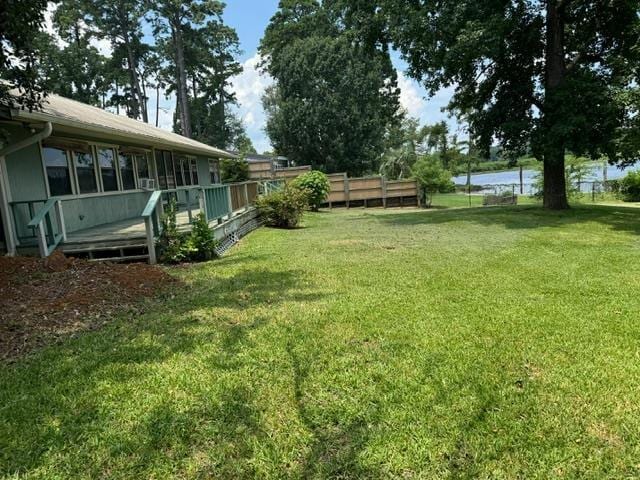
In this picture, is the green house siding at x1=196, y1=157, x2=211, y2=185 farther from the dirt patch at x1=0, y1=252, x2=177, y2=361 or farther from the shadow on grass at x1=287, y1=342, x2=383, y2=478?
the shadow on grass at x1=287, y1=342, x2=383, y2=478

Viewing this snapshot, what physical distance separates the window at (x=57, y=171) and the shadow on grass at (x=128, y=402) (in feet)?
19.0

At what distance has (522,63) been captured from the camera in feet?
51.3

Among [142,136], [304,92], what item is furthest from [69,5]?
[142,136]

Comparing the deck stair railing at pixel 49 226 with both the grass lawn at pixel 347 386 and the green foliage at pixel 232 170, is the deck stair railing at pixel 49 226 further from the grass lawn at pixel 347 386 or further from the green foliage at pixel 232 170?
the green foliage at pixel 232 170

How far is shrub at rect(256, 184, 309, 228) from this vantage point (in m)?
13.2

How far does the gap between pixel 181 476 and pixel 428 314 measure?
2.92m

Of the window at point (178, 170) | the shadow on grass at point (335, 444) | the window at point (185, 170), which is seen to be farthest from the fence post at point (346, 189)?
the shadow on grass at point (335, 444)

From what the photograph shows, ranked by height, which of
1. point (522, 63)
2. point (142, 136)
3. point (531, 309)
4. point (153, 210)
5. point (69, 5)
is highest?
point (69, 5)

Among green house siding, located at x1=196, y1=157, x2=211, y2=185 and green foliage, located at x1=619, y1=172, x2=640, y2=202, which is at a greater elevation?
green house siding, located at x1=196, y1=157, x2=211, y2=185

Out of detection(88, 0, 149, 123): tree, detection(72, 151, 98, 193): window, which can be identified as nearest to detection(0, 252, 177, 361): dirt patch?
detection(72, 151, 98, 193): window

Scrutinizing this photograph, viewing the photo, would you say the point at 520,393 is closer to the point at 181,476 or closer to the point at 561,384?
the point at 561,384

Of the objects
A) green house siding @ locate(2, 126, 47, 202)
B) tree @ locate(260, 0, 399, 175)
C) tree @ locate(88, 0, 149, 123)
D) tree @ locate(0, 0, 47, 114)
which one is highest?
tree @ locate(88, 0, 149, 123)

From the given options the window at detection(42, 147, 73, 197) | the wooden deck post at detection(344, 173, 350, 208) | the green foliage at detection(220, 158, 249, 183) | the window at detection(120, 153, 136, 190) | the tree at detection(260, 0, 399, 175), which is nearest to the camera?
the window at detection(42, 147, 73, 197)

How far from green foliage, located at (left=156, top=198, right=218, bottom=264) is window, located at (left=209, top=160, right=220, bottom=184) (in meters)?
14.1
